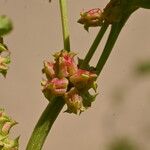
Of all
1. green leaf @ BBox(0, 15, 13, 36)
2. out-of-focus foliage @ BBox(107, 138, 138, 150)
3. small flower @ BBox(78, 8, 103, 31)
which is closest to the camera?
green leaf @ BBox(0, 15, 13, 36)

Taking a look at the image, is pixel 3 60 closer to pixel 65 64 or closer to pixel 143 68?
pixel 65 64

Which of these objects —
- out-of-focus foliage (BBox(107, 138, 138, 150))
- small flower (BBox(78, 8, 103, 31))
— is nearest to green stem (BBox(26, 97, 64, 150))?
small flower (BBox(78, 8, 103, 31))

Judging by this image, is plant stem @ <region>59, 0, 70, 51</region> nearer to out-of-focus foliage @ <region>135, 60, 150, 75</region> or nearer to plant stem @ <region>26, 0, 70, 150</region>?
plant stem @ <region>26, 0, 70, 150</region>

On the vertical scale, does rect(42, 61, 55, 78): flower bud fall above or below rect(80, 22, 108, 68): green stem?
below

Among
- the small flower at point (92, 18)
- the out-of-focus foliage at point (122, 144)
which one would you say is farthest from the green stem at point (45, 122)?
the out-of-focus foliage at point (122, 144)

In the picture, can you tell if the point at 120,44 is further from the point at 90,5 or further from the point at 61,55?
the point at 61,55

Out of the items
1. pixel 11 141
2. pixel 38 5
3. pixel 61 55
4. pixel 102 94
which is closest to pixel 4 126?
pixel 11 141

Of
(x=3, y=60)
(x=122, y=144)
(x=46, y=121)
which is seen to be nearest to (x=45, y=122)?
(x=46, y=121)
